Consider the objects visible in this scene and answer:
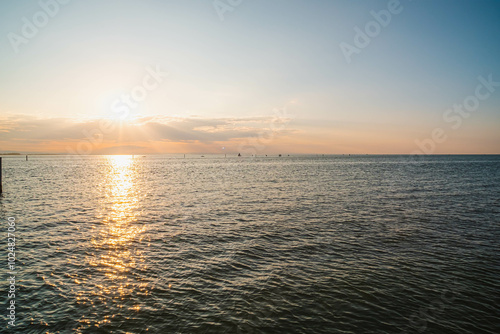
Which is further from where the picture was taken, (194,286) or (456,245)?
(456,245)

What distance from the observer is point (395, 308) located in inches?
460

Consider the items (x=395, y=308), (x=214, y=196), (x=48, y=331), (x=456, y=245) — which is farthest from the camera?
(x=214, y=196)

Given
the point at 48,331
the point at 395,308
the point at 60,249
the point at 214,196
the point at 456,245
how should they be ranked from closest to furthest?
the point at 48,331
the point at 395,308
the point at 60,249
the point at 456,245
the point at 214,196

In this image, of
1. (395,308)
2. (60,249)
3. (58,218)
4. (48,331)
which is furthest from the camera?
(58,218)

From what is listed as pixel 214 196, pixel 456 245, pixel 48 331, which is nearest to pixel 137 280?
pixel 48 331

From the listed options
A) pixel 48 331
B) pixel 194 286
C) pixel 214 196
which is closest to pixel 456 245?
pixel 194 286

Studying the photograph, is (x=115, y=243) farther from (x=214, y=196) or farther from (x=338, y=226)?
(x=214, y=196)

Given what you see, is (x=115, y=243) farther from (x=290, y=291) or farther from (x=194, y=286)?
(x=290, y=291)

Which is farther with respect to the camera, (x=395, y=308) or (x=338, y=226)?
(x=338, y=226)

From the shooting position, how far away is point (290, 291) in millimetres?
13016

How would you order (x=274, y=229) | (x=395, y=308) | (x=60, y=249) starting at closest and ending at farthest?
(x=395, y=308)
(x=60, y=249)
(x=274, y=229)

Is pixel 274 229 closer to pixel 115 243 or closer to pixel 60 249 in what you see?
pixel 115 243

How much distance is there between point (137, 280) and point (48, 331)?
14.5ft

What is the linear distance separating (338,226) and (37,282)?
2236cm
